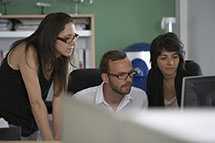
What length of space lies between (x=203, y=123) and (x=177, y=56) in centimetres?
191

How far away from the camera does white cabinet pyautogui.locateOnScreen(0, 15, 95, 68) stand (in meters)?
4.45

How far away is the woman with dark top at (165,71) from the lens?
2207mm

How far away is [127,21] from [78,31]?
70 centimetres

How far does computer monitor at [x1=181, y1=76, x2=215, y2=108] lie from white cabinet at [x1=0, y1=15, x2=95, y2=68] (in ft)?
10.2

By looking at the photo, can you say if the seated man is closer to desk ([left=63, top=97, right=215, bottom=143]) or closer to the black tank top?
the black tank top

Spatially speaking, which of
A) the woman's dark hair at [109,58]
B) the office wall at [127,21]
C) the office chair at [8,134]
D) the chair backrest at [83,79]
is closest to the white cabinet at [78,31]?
the office wall at [127,21]

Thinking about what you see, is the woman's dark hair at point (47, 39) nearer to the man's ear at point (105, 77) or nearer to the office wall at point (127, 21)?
the man's ear at point (105, 77)

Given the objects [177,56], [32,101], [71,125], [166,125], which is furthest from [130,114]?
[177,56]

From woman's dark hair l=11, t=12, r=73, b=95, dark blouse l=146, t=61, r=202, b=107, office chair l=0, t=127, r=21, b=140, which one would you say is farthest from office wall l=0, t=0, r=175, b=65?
office chair l=0, t=127, r=21, b=140

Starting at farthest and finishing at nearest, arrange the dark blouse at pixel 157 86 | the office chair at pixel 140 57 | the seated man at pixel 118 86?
the office chair at pixel 140 57 < the seated man at pixel 118 86 < the dark blouse at pixel 157 86

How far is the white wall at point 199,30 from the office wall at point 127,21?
25 cm

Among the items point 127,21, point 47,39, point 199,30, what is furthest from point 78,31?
point 47,39

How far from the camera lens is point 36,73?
193 centimetres

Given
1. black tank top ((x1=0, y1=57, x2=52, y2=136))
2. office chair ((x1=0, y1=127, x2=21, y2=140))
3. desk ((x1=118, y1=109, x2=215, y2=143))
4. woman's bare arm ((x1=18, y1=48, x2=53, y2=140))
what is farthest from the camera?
black tank top ((x1=0, y1=57, x2=52, y2=136))
